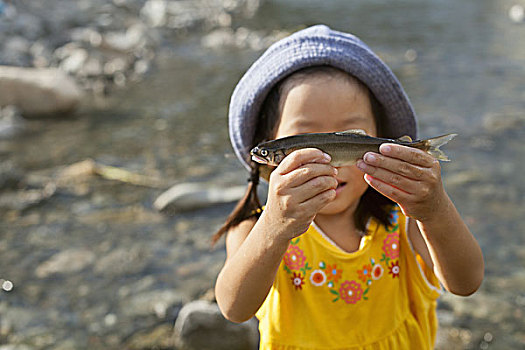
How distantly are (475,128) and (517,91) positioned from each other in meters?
2.20

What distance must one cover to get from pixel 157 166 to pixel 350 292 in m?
5.14

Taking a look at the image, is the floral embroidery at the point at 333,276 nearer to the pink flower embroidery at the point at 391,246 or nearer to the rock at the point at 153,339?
the pink flower embroidery at the point at 391,246

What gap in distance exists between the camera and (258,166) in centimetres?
264

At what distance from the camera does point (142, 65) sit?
42.6ft

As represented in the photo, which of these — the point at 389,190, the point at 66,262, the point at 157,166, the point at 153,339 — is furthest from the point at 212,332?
the point at 157,166

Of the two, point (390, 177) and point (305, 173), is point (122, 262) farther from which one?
point (390, 177)

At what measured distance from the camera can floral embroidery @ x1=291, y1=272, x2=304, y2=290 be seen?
2.41 meters

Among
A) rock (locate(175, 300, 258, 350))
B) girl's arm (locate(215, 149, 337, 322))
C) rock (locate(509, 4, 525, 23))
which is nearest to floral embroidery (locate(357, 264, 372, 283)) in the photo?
girl's arm (locate(215, 149, 337, 322))

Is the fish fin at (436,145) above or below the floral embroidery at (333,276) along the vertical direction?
above

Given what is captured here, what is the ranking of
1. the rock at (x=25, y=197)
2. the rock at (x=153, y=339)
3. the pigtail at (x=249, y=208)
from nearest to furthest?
1. the pigtail at (x=249, y=208)
2. the rock at (x=153, y=339)
3. the rock at (x=25, y=197)

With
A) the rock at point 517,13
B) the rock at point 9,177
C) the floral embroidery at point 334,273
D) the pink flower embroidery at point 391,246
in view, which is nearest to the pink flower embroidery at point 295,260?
the floral embroidery at point 334,273

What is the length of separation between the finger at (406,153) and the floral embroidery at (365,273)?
718 millimetres

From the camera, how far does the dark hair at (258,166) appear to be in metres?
2.38

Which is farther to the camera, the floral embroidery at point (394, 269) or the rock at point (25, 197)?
the rock at point (25, 197)
